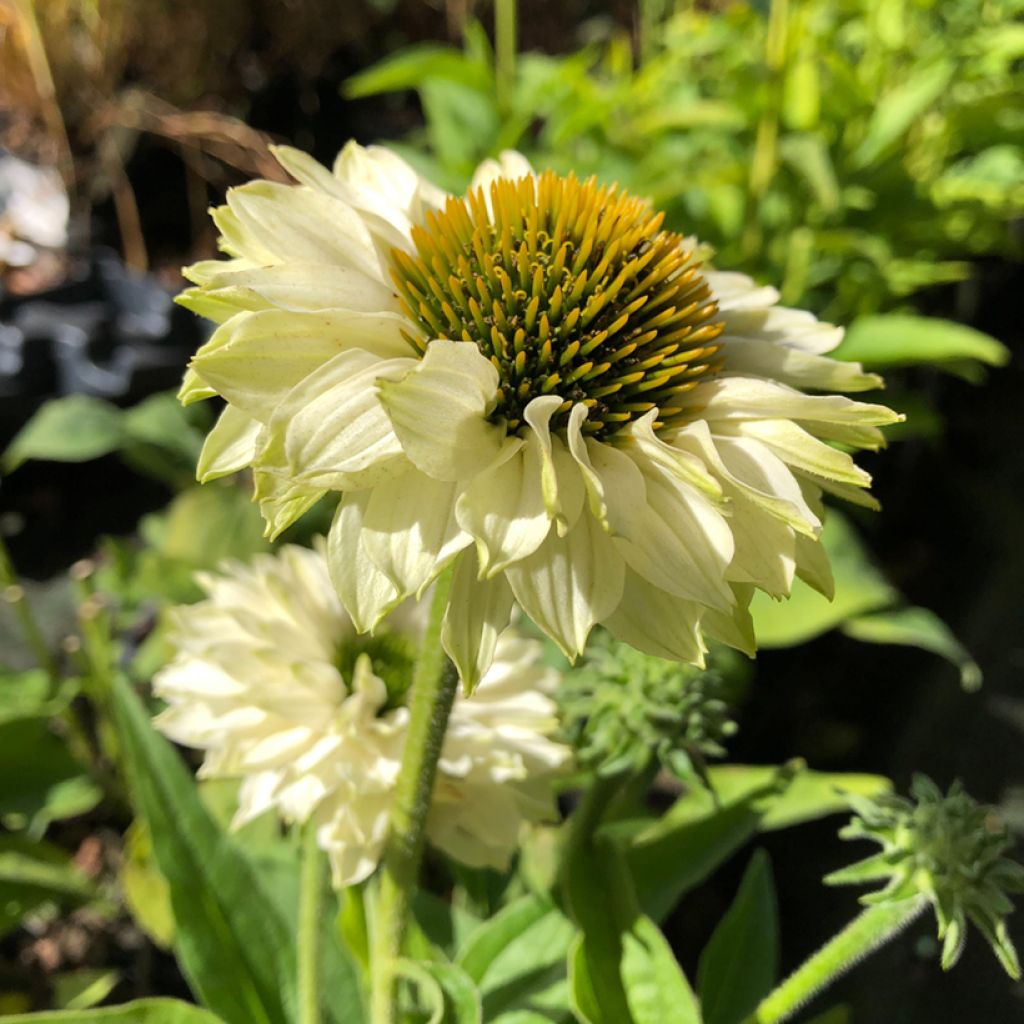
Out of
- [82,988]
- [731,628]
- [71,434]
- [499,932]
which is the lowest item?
[82,988]

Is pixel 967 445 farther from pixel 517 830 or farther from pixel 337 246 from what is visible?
pixel 337 246

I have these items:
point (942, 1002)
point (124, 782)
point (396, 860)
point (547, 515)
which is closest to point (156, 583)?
point (124, 782)

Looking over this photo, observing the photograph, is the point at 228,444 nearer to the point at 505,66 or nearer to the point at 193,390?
the point at 193,390

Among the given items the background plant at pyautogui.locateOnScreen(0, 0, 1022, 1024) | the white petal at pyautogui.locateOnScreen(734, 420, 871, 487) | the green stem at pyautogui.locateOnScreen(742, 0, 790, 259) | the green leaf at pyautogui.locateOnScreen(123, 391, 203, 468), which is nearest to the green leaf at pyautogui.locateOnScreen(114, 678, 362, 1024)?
the background plant at pyautogui.locateOnScreen(0, 0, 1022, 1024)

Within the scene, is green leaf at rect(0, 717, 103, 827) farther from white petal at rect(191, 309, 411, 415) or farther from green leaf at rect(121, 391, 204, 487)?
white petal at rect(191, 309, 411, 415)

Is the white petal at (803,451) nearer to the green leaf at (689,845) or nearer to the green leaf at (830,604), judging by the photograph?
the green leaf at (689,845)

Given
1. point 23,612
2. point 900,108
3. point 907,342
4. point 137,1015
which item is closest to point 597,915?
point 137,1015
